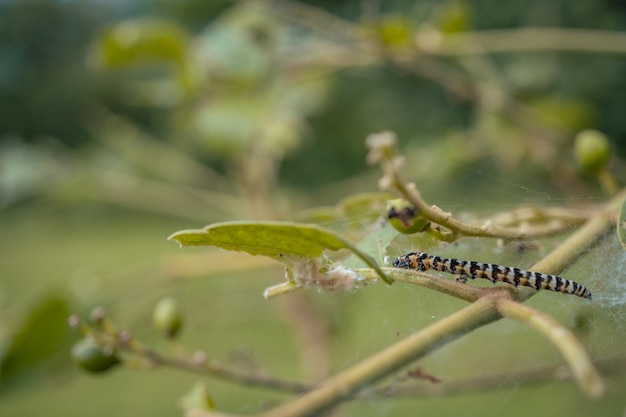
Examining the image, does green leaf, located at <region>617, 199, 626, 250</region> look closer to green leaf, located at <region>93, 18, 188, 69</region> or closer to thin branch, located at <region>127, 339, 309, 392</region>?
thin branch, located at <region>127, 339, 309, 392</region>

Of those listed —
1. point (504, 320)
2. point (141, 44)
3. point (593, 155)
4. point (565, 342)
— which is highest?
point (141, 44)

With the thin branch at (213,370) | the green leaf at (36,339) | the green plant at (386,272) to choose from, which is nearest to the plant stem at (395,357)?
the green plant at (386,272)

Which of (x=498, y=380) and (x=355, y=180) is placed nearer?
(x=498, y=380)

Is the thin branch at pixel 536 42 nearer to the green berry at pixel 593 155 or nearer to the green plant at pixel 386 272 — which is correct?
the green berry at pixel 593 155

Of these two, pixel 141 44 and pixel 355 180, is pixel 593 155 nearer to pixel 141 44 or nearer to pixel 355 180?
pixel 141 44

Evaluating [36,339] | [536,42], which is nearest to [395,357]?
[36,339]

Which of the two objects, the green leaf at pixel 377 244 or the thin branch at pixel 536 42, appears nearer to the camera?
the green leaf at pixel 377 244
